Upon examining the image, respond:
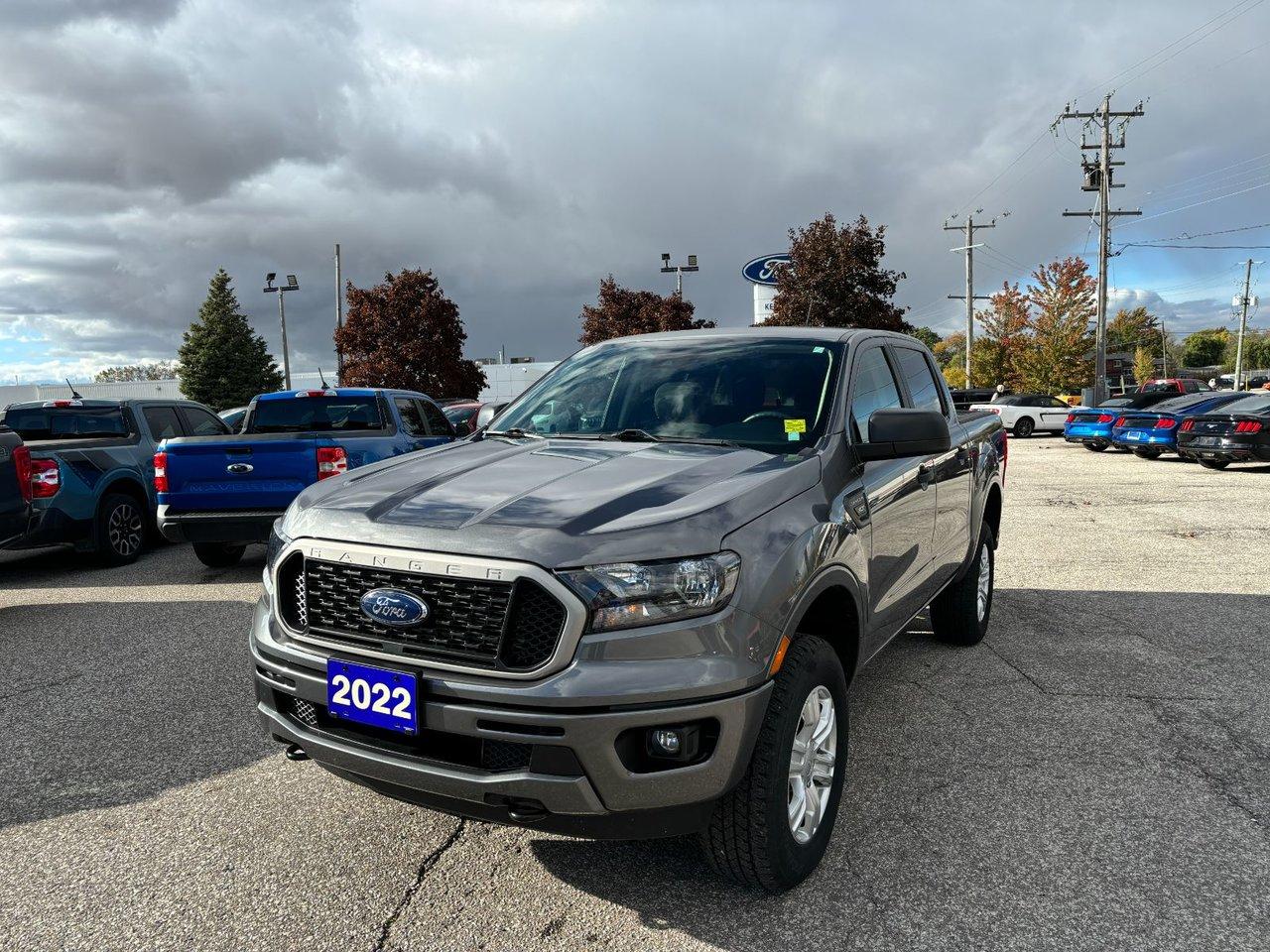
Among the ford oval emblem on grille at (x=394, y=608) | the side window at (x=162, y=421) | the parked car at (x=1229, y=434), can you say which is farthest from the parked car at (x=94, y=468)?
the parked car at (x=1229, y=434)

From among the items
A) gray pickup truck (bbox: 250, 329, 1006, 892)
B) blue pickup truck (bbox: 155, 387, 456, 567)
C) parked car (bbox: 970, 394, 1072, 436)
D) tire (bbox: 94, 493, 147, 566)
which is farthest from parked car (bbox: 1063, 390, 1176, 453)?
gray pickup truck (bbox: 250, 329, 1006, 892)

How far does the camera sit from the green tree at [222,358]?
61.3m

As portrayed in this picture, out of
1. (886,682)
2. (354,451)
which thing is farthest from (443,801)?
(354,451)

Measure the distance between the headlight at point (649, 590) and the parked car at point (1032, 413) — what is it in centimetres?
3325

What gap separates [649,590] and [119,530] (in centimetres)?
845

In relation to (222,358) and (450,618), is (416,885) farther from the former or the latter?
(222,358)

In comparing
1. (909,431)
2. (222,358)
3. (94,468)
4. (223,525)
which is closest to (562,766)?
(909,431)

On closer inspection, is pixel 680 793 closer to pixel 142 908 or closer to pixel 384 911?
pixel 384 911

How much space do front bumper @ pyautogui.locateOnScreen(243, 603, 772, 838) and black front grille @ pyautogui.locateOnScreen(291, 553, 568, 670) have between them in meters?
0.10

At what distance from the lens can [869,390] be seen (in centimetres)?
394

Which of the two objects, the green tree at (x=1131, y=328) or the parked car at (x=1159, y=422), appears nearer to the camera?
the parked car at (x=1159, y=422)

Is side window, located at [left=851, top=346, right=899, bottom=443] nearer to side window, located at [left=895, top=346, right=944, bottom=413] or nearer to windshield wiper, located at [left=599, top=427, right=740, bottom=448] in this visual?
side window, located at [left=895, top=346, right=944, bottom=413]

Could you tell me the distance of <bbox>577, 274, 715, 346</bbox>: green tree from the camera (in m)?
41.9

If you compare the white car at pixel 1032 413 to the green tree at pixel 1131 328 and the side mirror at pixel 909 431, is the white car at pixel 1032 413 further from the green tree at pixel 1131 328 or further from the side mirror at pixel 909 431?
the green tree at pixel 1131 328
